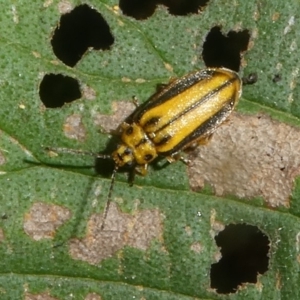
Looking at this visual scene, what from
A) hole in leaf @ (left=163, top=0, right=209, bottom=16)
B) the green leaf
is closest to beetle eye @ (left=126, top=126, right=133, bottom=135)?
the green leaf

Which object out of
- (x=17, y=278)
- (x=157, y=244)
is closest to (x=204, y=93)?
(x=157, y=244)

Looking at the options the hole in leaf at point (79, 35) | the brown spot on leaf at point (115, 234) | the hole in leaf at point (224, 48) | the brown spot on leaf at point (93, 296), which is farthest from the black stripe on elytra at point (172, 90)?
the brown spot on leaf at point (93, 296)

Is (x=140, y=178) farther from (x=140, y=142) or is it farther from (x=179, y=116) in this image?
(x=179, y=116)

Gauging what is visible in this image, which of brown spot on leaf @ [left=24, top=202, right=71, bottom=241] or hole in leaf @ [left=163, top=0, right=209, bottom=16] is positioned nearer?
brown spot on leaf @ [left=24, top=202, right=71, bottom=241]

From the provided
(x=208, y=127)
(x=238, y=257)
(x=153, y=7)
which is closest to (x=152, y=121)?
(x=208, y=127)

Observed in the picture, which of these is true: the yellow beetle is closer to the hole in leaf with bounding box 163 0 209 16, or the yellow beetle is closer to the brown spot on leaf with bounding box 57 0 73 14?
the hole in leaf with bounding box 163 0 209 16

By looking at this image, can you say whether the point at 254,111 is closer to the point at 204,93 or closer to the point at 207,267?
the point at 204,93
